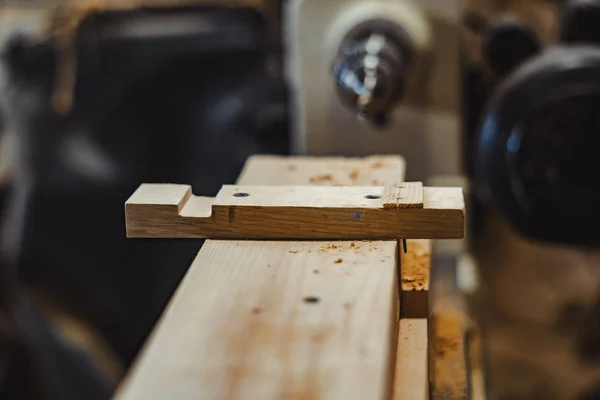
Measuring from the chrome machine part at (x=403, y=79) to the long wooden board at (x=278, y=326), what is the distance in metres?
0.67

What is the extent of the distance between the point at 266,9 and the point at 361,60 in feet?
2.46

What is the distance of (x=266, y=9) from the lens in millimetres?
1945

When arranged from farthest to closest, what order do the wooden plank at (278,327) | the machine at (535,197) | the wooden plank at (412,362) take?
1. the machine at (535,197)
2. the wooden plank at (412,362)
3. the wooden plank at (278,327)

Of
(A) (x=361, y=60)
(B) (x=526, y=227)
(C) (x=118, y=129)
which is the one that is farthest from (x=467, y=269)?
(C) (x=118, y=129)

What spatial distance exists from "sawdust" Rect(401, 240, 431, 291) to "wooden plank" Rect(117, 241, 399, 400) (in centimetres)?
10

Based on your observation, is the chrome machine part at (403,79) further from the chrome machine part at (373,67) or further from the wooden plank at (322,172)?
the wooden plank at (322,172)

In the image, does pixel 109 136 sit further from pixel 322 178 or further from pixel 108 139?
pixel 322 178

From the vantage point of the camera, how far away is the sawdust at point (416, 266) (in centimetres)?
80

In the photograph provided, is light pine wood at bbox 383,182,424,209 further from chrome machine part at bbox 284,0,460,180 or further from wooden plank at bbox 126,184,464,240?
chrome machine part at bbox 284,0,460,180

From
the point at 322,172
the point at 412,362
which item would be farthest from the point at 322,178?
the point at 412,362

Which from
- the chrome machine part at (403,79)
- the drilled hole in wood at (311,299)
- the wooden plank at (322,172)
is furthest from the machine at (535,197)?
the drilled hole in wood at (311,299)

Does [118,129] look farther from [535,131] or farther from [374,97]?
[535,131]

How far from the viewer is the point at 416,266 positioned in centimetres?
86

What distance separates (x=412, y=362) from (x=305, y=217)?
161 millimetres
